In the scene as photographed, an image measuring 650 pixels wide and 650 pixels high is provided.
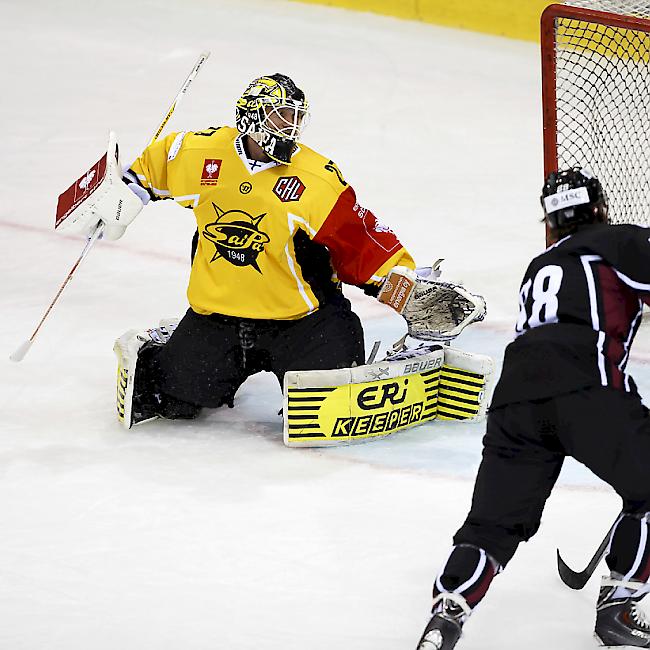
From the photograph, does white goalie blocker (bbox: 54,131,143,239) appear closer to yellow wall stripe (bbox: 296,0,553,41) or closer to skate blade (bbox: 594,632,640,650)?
skate blade (bbox: 594,632,640,650)

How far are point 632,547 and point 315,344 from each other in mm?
1395

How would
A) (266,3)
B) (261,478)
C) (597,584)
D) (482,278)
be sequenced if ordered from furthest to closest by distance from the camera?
(266,3), (482,278), (261,478), (597,584)

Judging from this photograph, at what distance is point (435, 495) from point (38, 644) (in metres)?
1.07

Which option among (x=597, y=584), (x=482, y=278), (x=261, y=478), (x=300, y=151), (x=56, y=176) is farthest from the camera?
(x=56, y=176)

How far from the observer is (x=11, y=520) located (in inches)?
130

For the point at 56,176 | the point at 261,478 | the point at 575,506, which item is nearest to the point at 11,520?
the point at 261,478

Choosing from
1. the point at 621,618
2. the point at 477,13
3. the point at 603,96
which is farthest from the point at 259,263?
the point at 477,13

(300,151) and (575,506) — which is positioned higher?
(300,151)

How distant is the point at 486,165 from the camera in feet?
22.0

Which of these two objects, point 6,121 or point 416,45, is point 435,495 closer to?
point 6,121

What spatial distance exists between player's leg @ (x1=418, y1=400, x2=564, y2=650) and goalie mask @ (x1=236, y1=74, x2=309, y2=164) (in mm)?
1307

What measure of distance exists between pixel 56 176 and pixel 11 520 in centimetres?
330

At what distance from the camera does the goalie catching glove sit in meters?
3.79

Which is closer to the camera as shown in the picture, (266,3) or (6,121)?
(6,121)
